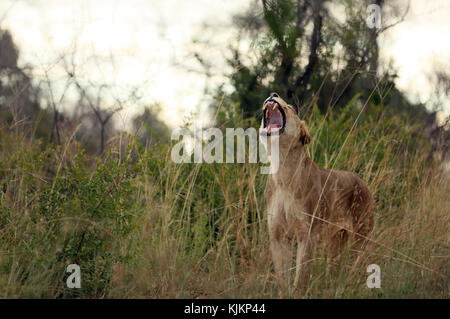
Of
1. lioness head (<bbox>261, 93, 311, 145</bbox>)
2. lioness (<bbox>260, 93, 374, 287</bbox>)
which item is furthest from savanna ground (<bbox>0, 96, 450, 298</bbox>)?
lioness head (<bbox>261, 93, 311, 145</bbox>)

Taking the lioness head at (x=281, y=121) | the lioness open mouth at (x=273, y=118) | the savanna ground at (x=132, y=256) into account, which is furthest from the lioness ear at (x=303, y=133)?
the savanna ground at (x=132, y=256)

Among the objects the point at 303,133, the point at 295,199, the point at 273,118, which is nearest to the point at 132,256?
the point at 295,199

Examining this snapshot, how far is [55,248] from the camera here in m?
3.57

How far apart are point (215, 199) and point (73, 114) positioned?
6575 millimetres

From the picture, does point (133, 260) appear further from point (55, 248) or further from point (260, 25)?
point (260, 25)

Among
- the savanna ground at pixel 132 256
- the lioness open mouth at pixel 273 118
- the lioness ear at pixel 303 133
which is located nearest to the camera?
the savanna ground at pixel 132 256

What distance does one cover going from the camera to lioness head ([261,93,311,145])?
383 cm

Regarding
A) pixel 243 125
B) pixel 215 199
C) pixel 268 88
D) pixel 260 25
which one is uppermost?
pixel 260 25

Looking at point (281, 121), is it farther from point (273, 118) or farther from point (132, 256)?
point (132, 256)

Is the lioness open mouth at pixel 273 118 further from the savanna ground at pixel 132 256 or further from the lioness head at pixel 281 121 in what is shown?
the savanna ground at pixel 132 256

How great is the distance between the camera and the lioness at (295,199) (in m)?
3.88

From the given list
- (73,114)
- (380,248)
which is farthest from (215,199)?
(73,114)

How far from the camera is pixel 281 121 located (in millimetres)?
3883
